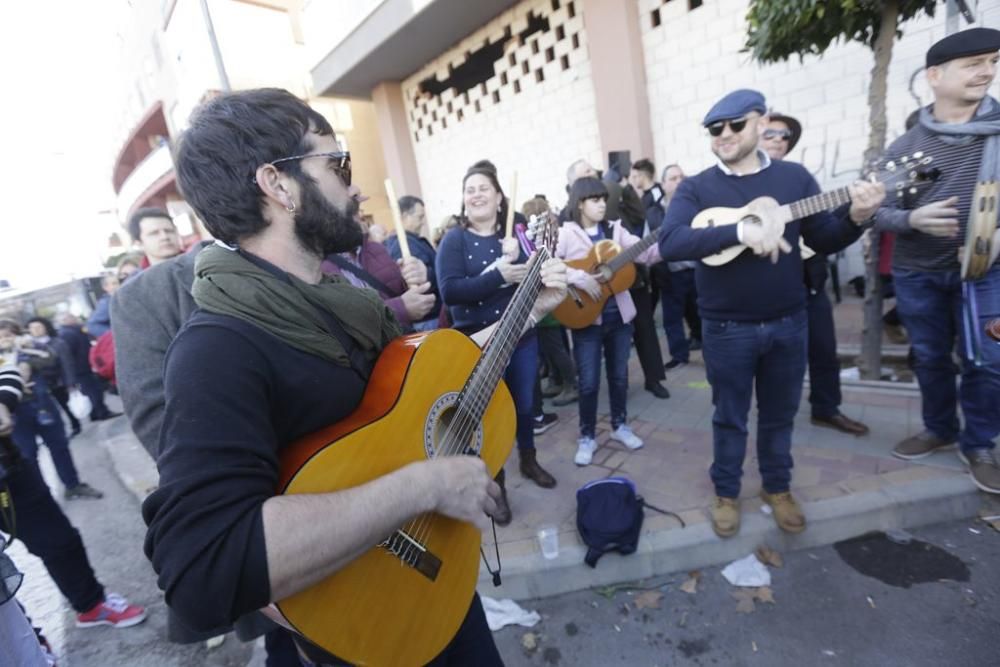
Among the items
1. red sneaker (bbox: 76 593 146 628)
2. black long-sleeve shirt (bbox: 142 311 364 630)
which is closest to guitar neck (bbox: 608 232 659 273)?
black long-sleeve shirt (bbox: 142 311 364 630)

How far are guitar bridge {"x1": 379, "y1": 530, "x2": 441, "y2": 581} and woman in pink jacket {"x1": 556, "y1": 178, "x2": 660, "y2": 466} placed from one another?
2.48 meters

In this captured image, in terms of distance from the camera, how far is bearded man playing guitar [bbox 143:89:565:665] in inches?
32.7

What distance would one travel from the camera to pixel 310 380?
1.06m

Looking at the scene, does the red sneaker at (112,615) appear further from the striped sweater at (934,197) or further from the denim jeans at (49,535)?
the striped sweater at (934,197)

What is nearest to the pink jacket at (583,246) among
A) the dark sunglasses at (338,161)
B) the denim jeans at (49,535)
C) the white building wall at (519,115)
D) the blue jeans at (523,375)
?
the blue jeans at (523,375)

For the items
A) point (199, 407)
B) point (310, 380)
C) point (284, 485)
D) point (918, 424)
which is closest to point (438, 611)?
point (284, 485)

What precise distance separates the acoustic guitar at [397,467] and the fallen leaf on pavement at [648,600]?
55.3 inches

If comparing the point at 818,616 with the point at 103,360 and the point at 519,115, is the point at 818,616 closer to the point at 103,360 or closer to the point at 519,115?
the point at 103,360

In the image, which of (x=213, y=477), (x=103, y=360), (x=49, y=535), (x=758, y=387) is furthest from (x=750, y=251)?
(x=49, y=535)

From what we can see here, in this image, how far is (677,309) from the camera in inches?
214

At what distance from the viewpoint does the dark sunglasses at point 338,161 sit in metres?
1.17

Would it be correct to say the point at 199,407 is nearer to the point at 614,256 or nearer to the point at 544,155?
the point at 614,256

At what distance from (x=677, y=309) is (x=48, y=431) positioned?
21.1 feet

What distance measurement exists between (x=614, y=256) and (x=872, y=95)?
83.4 inches
